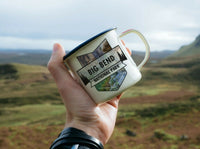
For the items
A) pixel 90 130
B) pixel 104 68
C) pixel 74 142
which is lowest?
pixel 90 130

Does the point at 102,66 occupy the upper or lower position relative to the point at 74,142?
upper

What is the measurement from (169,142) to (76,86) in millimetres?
8070

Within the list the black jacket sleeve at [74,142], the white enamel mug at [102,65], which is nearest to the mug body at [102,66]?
the white enamel mug at [102,65]

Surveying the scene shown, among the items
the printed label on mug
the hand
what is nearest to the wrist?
the hand

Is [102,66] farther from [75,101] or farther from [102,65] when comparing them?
[75,101]

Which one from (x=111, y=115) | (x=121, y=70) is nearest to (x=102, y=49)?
(x=121, y=70)

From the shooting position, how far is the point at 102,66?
2059 millimetres

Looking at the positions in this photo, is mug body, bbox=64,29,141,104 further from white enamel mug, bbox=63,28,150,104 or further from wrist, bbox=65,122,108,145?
wrist, bbox=65,122,108,145

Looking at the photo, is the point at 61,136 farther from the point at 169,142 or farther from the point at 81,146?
the point at 169,142

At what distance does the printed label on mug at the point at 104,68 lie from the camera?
206 cm

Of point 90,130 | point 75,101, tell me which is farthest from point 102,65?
point 90,130

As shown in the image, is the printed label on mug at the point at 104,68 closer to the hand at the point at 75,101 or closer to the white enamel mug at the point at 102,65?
the white enamel mug at the point at 102,65

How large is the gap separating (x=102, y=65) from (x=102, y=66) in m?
0.01

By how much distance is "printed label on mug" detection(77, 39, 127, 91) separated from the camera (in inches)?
81.0
